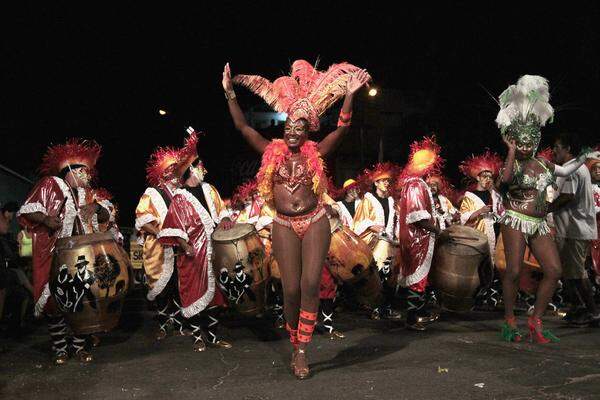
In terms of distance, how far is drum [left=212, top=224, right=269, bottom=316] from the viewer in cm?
648

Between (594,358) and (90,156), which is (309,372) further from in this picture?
(90,156)

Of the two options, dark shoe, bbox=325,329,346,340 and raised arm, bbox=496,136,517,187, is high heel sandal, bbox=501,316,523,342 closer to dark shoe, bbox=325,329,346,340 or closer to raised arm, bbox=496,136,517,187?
raised arm, bbox=496,136,517,187

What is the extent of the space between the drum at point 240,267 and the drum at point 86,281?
1.07 metres

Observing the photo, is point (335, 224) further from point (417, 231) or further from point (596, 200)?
point (596, 200)

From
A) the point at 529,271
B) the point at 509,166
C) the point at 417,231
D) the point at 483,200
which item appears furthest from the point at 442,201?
the point at 509,166

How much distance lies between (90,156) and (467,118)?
16.2 m

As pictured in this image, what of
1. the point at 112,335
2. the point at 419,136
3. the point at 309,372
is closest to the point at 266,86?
the point at 309,372

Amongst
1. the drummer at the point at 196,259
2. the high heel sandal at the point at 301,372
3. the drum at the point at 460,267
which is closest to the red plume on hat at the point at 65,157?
the drummer at the point at 196,259

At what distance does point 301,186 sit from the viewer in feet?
17.0

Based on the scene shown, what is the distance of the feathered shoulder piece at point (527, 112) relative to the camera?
6.04 meters

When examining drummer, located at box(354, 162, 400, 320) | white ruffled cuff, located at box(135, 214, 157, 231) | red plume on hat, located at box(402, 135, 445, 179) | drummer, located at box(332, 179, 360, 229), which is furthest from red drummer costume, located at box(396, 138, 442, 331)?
white ruffled cuff, located at box(135, 214, 157, 231)

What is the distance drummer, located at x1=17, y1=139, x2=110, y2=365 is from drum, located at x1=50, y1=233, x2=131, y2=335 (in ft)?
0.86

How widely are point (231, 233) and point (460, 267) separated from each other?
2634 millimetres

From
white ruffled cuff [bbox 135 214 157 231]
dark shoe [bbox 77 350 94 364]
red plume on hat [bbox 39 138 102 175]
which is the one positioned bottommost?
dark shoe [bbox 77 350 94 364]
